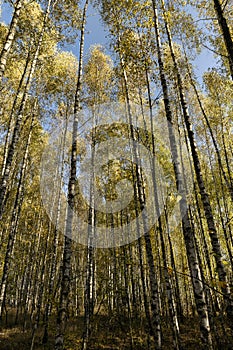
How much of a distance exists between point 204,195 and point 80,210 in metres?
16.4

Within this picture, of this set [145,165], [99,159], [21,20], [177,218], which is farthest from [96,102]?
[177,218]

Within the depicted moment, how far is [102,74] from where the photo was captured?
15250mm

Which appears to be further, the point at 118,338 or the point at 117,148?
the point at 117,148

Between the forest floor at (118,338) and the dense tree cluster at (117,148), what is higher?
the dense tree cluster at (117,148)

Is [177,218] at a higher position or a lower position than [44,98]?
lower

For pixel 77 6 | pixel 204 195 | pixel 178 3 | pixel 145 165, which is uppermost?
pixel 77 6

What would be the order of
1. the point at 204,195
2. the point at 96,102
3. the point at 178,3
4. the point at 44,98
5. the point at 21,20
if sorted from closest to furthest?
the point at 204,195 → the point at 178,3 → the point at 21,20 → the point at 44,98 → the point at 96,102

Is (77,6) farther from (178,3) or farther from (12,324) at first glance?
(12,324)

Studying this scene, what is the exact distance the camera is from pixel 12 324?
17.5 metres

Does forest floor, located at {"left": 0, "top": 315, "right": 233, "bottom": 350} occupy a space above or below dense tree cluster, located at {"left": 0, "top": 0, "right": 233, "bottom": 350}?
below

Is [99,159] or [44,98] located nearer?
[44,98]

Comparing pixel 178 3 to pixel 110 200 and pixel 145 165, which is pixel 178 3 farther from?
pixel 110 200

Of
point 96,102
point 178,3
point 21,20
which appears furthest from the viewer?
point 96,102

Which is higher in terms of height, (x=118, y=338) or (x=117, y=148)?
(x=117, y=148)
